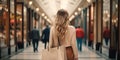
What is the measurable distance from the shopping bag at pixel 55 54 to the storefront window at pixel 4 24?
12377mm

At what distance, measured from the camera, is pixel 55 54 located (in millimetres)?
5371

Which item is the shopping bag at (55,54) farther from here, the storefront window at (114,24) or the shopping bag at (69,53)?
the storefront window at (114,24)

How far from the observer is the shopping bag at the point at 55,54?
209 inches

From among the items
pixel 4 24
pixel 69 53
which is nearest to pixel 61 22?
pixel 69 53

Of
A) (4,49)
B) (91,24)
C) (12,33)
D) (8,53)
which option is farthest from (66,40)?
(91,24)

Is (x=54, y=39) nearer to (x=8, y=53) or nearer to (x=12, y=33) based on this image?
(x=8, y=53)

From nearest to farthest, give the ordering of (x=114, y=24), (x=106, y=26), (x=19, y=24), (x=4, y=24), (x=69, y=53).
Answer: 1. (x=69, y=53)
2. (x=114, y=24)
3. (x=4, y=24)
4. (x=106, y=26)
5. (x=19, y=24)

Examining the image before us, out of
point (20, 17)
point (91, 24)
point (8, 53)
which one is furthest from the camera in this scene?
point (91, 24)

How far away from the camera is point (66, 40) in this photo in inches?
223

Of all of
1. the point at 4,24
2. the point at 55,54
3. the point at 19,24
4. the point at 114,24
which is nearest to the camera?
the point at 55,54

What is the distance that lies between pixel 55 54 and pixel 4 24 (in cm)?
1400

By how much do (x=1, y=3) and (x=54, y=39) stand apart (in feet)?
40.6

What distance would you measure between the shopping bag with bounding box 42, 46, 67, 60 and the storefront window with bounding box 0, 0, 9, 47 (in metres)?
12.4

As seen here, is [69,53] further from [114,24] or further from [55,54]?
[114,24]
